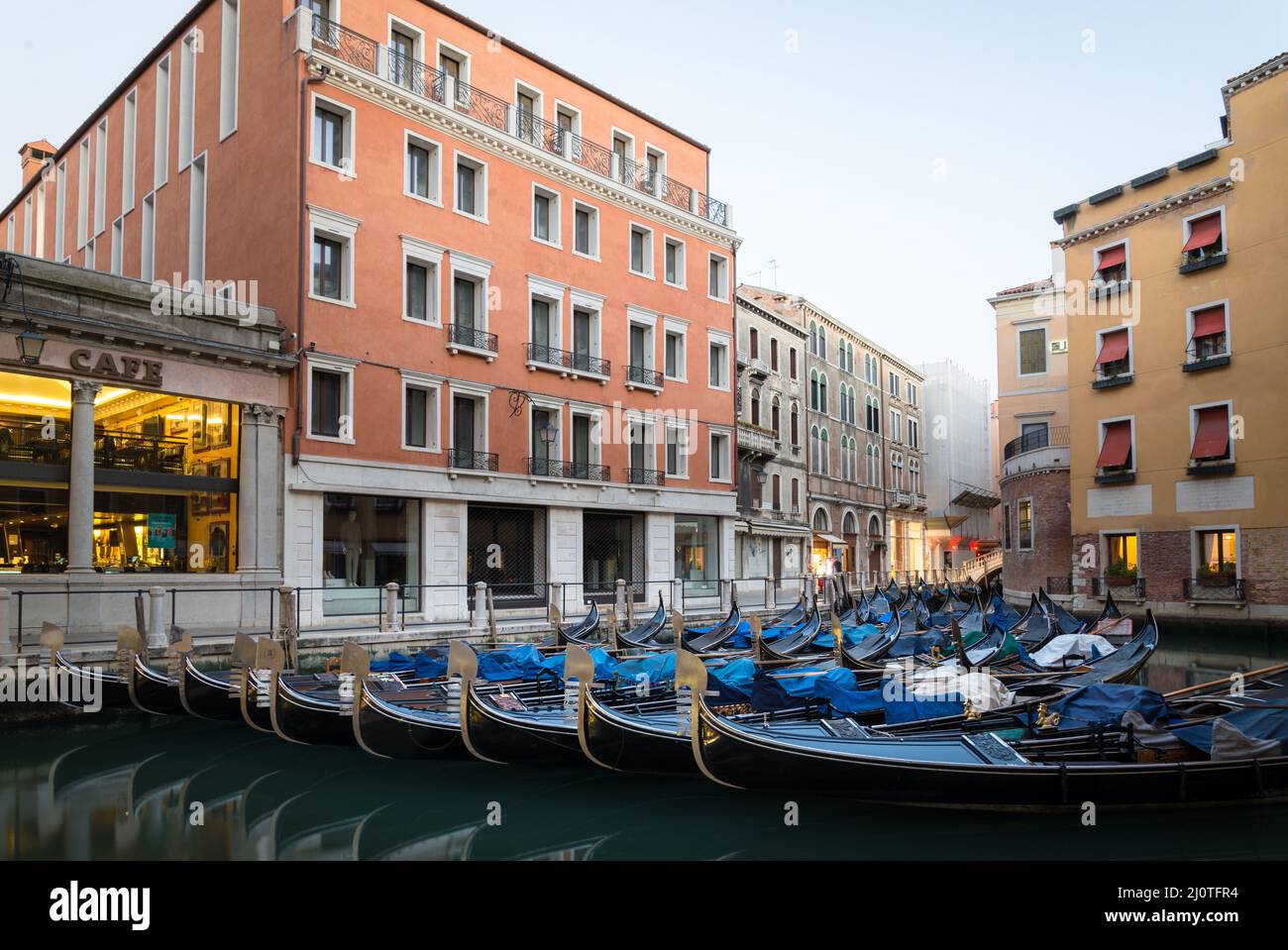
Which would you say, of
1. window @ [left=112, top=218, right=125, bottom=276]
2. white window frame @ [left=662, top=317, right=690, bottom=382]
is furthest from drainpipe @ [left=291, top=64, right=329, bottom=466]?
white window frame @ [left=662, top=317, right=690, bottom=382]

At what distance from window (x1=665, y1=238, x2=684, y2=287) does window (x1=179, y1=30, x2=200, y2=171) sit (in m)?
9.68

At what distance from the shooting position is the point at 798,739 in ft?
24.0

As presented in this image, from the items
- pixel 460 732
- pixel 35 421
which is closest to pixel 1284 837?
pixel 460 732

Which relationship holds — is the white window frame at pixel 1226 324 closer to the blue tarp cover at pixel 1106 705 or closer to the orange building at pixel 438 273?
the orange building at pixel 438 273

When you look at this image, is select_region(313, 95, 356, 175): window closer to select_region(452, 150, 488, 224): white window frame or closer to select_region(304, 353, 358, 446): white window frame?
select_region(452, 150, 488, 224): white window frame

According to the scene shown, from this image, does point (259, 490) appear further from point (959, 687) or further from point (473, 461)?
point (959, 687)

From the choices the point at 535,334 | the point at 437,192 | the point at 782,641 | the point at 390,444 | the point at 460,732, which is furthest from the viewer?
the point at 535,334

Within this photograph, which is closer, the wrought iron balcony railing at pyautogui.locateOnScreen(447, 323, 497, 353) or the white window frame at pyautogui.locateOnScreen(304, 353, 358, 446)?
the white window frame at pyautogui.locateOnScreen(304, 353, 358, 446)

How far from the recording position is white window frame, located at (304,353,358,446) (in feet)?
48.5

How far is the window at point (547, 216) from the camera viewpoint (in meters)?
18.9

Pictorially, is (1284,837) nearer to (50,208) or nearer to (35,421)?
(35,421)

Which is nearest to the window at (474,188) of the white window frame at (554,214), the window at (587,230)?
the white window frame at (554,214)

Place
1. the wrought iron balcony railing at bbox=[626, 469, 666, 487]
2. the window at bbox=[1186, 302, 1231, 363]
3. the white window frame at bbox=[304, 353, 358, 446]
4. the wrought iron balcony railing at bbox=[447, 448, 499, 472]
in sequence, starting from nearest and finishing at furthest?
the white window frame at bbox=[304, 353, 358, 446] < the wrought iron balcony railing at bbox=[447, 448, 499, 472] < the window at bbox=[1186, 302, 1231, 363] < the wrought iron balcony railing at bbox=[626, 469, 666, 487]

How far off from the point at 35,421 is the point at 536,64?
36.8 feet
